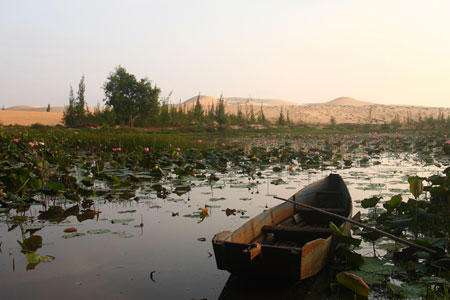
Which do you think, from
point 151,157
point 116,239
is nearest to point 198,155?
point 151,157

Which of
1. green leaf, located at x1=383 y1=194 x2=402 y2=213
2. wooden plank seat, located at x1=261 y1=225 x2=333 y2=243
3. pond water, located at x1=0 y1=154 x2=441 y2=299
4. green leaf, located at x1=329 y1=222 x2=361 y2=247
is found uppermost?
green leaf, located at x1=383 y1=194 x2=402 y2=213

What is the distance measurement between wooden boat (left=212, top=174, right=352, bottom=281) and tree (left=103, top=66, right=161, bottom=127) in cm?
3499

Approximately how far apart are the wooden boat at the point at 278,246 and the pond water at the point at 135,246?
0.61m

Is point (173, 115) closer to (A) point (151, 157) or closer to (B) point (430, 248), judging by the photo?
(A) point (151, 157)

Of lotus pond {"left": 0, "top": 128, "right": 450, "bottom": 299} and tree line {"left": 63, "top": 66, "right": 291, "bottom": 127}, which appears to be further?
tree line {"left": 63, "top": 66, "right": 291, "bottom": 127}

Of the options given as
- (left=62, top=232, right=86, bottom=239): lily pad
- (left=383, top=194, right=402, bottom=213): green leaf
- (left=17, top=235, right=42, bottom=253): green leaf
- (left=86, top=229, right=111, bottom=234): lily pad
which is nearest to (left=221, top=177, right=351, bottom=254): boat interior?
(left=383, top=194, right=402, bottom=213): green leaf

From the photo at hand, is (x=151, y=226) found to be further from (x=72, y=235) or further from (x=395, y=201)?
(x=395, y=201)

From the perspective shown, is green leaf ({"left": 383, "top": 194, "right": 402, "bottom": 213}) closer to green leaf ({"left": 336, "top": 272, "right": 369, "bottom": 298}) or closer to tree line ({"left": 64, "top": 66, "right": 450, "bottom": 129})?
green leaf ({"left": 336, "top": 272, "right": 369, "bottom": 298})

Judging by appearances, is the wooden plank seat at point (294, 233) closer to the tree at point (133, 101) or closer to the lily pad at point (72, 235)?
the lily pad at point (72, 235)

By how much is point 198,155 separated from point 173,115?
25.8 m

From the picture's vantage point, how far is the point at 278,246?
5.62m

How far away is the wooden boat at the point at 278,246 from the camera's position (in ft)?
17.7

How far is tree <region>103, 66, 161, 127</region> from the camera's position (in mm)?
42156

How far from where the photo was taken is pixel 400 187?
13383 millimetres
